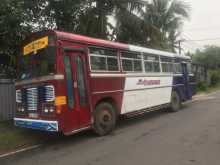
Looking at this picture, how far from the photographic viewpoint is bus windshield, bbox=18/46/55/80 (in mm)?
8281

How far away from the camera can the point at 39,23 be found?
1405 centimetres

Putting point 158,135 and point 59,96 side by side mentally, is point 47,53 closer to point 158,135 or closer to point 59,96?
point 59,96

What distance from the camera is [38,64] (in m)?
8.63

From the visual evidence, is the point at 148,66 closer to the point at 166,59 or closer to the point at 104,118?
the point at 166,59

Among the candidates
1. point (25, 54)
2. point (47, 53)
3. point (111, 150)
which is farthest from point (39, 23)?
point (111, 150)

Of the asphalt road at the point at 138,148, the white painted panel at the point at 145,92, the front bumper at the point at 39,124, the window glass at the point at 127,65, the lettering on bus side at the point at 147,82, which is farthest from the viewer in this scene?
the lettering on bus side at the point at 147,82

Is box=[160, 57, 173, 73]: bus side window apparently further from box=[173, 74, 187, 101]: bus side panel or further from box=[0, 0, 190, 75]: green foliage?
box=[0, 0, 190, 75]: green foliage

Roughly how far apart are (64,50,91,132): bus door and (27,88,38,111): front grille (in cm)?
92

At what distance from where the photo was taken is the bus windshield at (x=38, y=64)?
27.2 feet

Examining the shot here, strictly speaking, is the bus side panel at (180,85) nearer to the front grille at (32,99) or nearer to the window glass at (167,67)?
the window glass at (167,67)

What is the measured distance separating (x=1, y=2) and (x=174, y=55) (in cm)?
795

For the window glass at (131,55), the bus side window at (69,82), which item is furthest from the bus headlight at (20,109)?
the window glass at (131,55)

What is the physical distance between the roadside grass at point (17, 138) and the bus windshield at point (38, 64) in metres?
1.66

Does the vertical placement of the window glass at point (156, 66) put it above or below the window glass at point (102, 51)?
below
